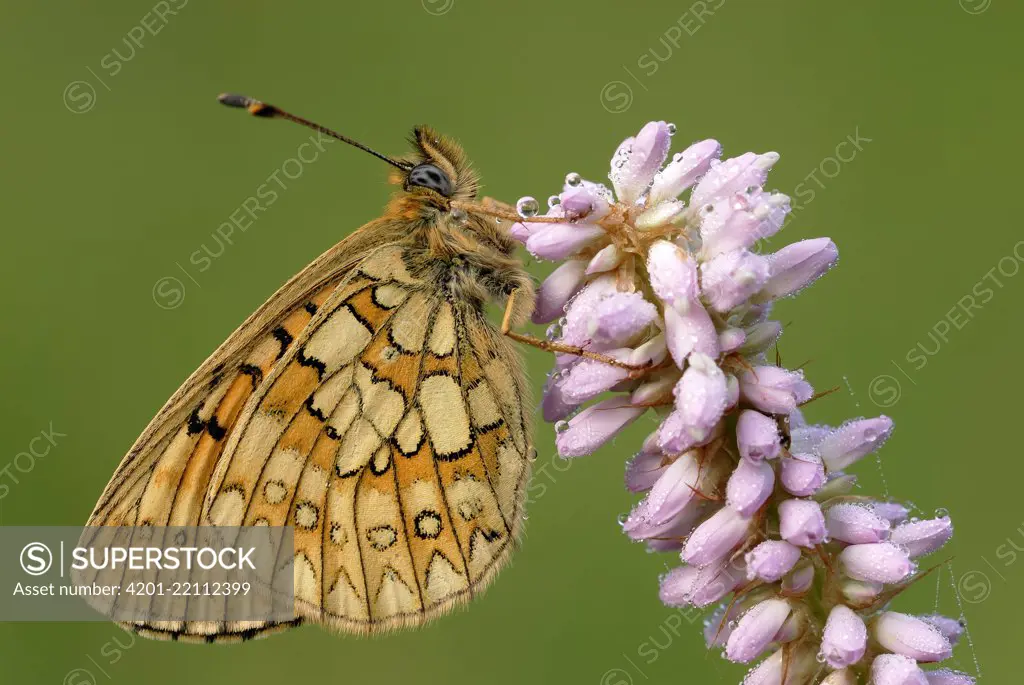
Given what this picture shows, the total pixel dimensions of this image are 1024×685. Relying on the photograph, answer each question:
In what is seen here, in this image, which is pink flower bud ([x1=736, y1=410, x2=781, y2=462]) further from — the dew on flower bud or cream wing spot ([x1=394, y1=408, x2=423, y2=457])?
cream wing spot ([x1=394, y1=408, x2=423, y2=457])

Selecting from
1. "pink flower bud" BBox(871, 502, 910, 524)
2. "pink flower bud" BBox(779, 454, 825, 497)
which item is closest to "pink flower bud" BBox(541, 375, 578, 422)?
"pink flower bud" BBox(779, 454, 825, 497)

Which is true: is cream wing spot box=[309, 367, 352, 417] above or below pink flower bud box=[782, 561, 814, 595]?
above

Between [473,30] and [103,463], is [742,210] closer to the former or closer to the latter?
[103,463]

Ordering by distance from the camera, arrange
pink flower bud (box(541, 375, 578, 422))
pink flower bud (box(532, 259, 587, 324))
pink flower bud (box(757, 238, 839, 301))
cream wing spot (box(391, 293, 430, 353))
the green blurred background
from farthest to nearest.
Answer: the green blurred background < cream wing spot (box(391, 293, 430, 353)) < pink flower bud (box(541, 375, 578, 422)) < pink flower bud (box(532, 259, 587, 324)) < pink flower bud (box(757, 238, 839, 301))

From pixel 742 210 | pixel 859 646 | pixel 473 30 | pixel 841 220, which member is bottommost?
pixel 859 646

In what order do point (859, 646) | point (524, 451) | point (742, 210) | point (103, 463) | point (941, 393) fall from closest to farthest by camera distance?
1. point (859, 646)
2. point (742, 210)
3. point (524, 451)
4. point (941, 393)
5. point (103, 463)

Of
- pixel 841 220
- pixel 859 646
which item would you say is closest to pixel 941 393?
pixel 841 220

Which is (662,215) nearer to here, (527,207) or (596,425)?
(596,425)
